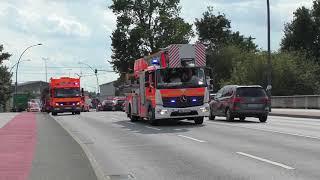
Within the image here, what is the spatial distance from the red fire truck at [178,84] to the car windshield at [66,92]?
24.2m

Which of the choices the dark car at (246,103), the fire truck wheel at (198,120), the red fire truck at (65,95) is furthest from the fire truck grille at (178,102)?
the red fire truck at (65,95)

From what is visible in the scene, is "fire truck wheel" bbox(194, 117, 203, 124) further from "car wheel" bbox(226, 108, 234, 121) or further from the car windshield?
the car windshield

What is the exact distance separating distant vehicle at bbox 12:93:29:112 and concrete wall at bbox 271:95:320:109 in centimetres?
4833

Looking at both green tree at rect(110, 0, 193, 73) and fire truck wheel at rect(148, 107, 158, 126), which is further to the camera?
green tree at rect(110, 0, 193, 73)

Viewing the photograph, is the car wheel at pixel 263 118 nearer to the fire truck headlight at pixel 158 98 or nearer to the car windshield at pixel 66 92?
the fire truck headlight at pixel 158 98

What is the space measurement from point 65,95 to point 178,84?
25953 millimetres

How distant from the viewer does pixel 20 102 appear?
94.5m

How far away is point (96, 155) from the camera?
16.0 metres

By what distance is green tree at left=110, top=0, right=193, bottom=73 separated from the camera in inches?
3317

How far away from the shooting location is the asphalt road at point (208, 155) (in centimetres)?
1204

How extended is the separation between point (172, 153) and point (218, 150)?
1214mm

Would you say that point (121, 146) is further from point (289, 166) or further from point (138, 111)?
point (138, 111)

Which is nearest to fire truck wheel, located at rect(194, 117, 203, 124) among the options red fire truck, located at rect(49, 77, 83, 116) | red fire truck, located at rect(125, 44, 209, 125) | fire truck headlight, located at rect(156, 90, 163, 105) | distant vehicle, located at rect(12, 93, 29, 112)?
red fire truck, located at rect(125, 44, 209, 125)

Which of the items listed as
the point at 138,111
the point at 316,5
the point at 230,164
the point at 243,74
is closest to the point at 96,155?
the point at 230,164
